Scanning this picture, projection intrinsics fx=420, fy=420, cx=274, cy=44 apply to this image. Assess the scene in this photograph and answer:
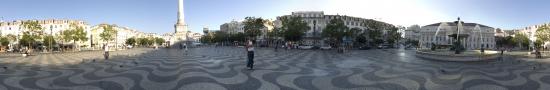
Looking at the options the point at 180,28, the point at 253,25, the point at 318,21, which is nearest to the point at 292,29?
the point at 253,25

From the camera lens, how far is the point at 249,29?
81938 millimetres

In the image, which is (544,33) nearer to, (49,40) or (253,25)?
(253,25)

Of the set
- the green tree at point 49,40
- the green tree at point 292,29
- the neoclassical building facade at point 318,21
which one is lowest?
the green tree at point 49,40

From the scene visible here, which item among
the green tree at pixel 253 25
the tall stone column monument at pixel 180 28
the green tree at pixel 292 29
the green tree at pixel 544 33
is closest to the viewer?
the green tree at pixel 544 33

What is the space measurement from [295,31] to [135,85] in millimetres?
62505

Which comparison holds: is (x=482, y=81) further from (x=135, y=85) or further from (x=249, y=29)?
(x=249, y=29)

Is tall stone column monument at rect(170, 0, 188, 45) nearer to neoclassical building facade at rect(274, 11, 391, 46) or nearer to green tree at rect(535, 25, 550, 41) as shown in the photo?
neoclassical building facade at rect(274, 11, 391, 46)

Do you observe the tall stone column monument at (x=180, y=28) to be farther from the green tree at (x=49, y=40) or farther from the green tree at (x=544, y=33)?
the green tree at (x=544, y=33)

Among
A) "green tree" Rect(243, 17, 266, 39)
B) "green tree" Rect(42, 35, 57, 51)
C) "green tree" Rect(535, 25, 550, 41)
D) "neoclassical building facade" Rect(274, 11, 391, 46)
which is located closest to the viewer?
"green tree" Rect(535, 25, 550, 41)

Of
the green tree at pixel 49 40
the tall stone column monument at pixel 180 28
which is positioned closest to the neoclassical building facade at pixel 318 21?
the tall stone column monument at pixel 180 28

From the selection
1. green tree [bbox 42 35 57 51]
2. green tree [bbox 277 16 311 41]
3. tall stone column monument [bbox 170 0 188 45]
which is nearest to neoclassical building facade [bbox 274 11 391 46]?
tall stone column monument [bbox 170 0 188 45]

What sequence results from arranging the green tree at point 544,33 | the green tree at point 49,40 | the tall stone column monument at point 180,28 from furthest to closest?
the tall stone column monument at point 180,28, the green tree at point 49,40, the green tree at point 544,33

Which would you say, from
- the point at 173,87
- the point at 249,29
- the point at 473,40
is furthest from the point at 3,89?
the point at 473,40

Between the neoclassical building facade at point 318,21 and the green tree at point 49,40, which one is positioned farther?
the neoclassical building facade at point 318,21
